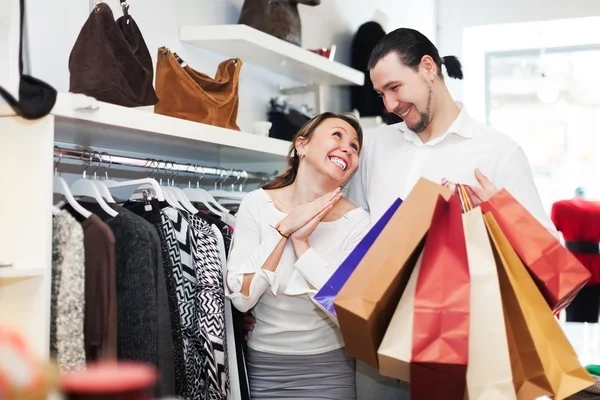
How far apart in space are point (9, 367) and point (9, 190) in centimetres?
105

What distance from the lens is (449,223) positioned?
5.15ft

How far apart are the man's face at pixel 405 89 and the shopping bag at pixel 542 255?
1.64 feet

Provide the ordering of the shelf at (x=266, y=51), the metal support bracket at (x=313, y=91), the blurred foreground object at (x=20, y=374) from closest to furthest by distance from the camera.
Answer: the blurred foreground object at (x=20, y=374) < the shelf at (x=266, y=51) < the metal support bracket at (x=313, y=91)

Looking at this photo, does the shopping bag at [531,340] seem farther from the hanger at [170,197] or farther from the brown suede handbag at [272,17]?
the brown suede handbag at [272,17]

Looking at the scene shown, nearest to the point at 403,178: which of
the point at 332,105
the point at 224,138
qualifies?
the point at 224,138

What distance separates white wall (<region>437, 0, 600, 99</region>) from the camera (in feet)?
13.7

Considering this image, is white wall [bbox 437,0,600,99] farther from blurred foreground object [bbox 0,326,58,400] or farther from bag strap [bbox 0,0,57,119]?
blurred foreground object [bbox 0,326,58,400]

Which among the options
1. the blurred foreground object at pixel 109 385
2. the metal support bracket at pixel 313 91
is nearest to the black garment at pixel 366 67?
the metal support bracket at pixel 313 91

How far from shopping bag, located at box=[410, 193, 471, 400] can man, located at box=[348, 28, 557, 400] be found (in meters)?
0.53

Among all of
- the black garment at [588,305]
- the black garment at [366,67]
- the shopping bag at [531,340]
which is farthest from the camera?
the black garment at [366,67]

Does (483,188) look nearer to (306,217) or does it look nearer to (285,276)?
(306,217)

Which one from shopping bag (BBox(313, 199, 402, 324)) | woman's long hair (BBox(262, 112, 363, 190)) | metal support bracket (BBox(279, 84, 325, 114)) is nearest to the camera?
shopping bag (BBox(313, 199, 402, 324))

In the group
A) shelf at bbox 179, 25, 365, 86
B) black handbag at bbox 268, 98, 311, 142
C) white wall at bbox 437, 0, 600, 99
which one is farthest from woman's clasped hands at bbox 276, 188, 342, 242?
white wall at bbox 437, 0, 600, 99

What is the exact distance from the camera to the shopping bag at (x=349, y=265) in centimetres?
175
